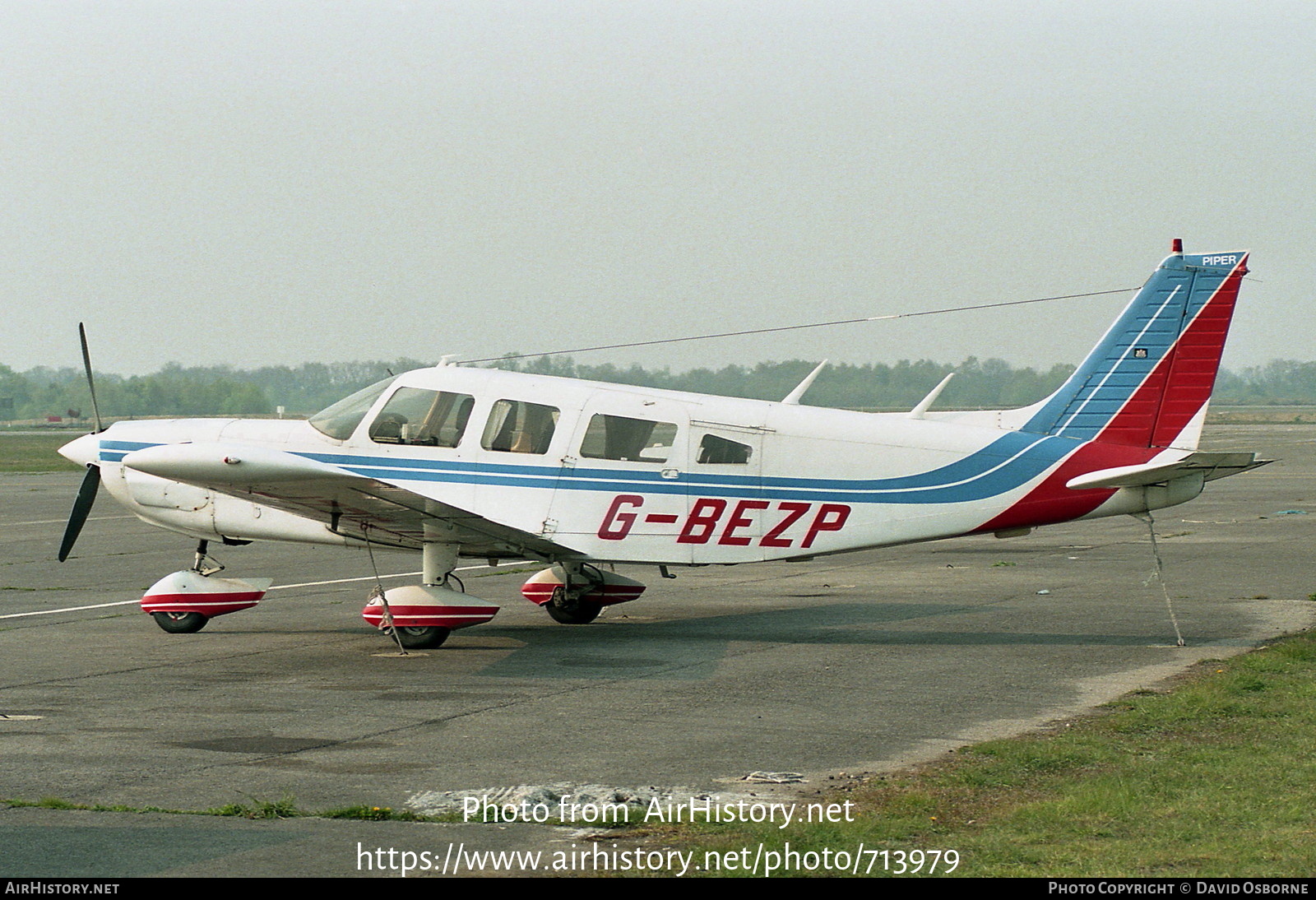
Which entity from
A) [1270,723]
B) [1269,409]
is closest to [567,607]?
[1270,723]

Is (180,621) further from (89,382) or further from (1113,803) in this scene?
(1113,803)

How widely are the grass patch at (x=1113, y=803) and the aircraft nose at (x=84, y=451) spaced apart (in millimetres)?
9876

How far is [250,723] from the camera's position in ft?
30.1

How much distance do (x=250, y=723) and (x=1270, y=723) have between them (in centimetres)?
653

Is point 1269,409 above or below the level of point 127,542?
below

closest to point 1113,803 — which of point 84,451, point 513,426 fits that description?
point 513,426

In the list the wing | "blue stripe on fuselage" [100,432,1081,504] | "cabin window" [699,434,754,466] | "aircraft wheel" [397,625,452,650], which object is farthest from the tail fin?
"aircraft wheel" [397,625,452,650]

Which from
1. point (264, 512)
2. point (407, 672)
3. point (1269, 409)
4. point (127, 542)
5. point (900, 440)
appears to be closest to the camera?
point (407, 672)

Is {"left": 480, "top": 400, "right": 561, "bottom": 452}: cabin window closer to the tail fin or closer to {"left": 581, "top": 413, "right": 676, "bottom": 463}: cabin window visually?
{"left": 581, "top": 413, "right": 676, "bottom": 463}: cabin window

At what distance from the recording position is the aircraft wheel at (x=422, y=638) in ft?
41.5

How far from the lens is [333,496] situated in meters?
11.8

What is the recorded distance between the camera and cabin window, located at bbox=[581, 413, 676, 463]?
1309cm
